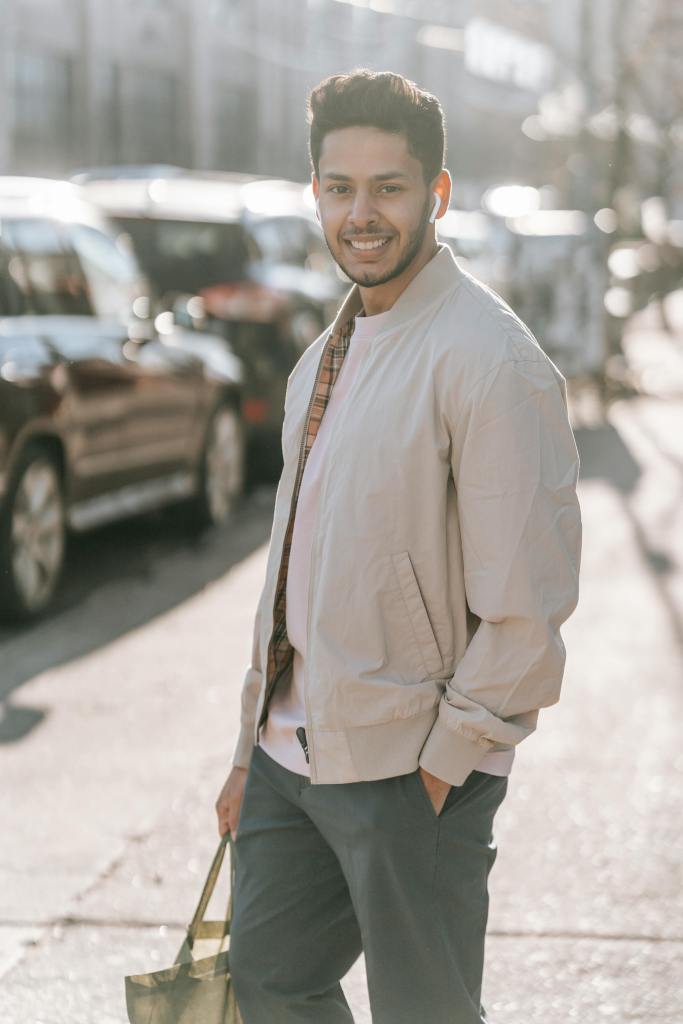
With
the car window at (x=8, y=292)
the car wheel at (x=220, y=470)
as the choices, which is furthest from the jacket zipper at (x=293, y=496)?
the car wheel at (x=220, y=470)

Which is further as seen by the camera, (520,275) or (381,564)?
(520,275)

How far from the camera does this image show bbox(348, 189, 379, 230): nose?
2689mm

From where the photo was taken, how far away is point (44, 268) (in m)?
8.33

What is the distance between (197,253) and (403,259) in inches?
348

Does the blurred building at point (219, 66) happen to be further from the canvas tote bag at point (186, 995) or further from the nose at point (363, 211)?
the canvas tote bag at point (186, 995)

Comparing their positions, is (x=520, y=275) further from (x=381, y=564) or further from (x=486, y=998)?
(x=381, y=564)

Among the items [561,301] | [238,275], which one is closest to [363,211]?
[238,275]

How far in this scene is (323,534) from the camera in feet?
8.78

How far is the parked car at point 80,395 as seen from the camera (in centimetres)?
768

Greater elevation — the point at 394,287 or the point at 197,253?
the point at 394,287

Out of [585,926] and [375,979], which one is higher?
[375,979]

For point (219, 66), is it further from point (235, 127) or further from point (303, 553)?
point (303, 553)

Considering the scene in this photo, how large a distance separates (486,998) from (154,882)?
1110 mm

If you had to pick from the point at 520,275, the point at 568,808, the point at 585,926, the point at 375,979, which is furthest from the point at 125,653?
the point at 520,275
